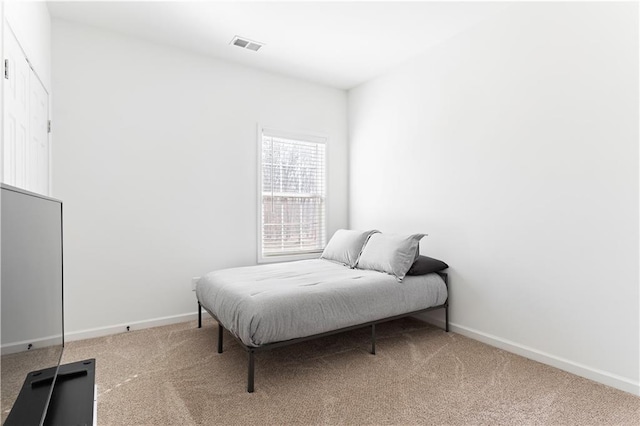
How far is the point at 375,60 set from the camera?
3.78 m

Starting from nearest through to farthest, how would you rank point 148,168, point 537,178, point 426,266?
point 537,178 < point 426,266 < point 148,168

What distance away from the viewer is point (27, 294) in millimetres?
1016

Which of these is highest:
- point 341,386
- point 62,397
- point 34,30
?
point 34,30

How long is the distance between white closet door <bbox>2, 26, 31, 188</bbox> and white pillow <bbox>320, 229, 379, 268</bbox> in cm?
260

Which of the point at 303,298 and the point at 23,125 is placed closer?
the point at 23,125

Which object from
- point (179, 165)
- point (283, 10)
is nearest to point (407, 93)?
point (283, 10)

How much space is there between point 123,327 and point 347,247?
223cm

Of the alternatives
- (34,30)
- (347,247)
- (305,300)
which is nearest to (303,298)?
(305,300)

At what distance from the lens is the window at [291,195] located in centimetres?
409

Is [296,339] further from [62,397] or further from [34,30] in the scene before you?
[34,30]

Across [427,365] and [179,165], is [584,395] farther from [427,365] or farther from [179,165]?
[179,165]

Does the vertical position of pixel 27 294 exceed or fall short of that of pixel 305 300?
it exceeds it

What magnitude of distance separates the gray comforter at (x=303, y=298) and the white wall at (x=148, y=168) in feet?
2.22

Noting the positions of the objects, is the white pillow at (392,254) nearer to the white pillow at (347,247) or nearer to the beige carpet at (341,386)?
the white pillow at (347,247)
